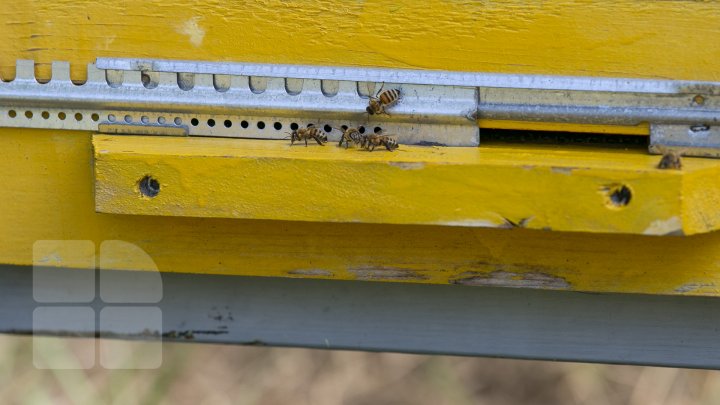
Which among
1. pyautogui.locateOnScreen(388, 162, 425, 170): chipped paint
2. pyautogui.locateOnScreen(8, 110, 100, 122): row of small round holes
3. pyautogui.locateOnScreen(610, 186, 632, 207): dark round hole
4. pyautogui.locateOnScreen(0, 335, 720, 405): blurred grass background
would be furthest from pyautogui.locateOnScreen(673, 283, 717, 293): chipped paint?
pyautogui.locateOnScreen(0, 335, 720, 405): blurred grass background

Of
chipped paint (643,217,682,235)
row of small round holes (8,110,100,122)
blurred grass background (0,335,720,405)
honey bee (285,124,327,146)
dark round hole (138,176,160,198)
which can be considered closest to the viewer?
chipped paint (643,217,682,235)

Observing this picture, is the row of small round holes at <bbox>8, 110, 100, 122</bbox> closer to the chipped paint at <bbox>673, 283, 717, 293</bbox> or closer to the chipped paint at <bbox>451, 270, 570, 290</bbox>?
the chipped paint at <bbox>451, 270, 570, 290</bbox>

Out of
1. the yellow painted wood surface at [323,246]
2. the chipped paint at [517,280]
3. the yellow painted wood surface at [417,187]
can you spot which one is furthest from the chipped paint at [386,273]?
the yellow painted wood surface at [417,187]

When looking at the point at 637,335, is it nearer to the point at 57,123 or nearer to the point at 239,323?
the point at 239,323

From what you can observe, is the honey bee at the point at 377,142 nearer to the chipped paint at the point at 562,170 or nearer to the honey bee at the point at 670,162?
the chipped paint at the point at 562,170

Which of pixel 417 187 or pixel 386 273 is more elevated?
pixel 417 187

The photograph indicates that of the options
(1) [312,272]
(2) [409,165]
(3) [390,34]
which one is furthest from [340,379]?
(2) [409,165]

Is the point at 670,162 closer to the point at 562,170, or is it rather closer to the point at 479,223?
the point at 562,170
